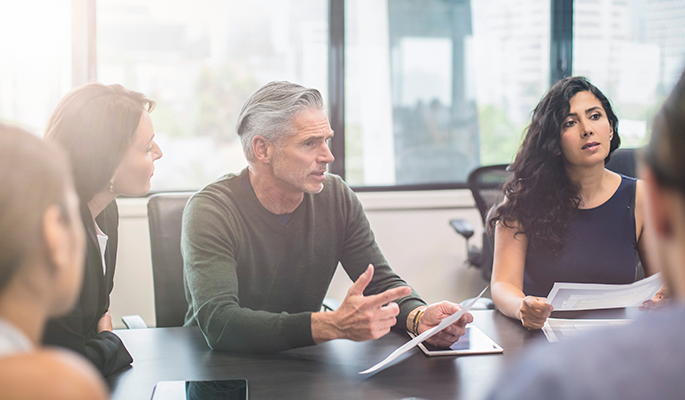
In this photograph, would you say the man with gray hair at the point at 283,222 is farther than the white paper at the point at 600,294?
Yes

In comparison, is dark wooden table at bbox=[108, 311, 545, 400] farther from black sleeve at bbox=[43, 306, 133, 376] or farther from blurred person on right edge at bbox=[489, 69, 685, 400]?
blurred person on right edge at bbox=[489, 69, 685, 400]

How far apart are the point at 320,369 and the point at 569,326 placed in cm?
60

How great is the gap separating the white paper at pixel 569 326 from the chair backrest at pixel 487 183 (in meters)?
1.06

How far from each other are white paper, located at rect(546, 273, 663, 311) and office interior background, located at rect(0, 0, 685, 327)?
1.91 m

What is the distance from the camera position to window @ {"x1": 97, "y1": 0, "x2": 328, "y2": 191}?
9.59ft

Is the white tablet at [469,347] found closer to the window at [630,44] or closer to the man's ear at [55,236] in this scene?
the man's ear at [55,236]

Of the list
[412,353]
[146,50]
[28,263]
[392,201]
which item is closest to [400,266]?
[392,201]

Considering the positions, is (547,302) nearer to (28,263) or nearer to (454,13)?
(28,263)

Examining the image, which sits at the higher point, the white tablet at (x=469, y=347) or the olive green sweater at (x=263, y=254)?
the olive green sweater at (x=263, y=254)

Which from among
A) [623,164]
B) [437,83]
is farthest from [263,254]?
[437,83]

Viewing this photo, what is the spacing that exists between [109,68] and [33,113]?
453 millimetres

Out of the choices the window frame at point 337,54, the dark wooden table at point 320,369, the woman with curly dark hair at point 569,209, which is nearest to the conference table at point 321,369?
the dark wooden table at point 320,369

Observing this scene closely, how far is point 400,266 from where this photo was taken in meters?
3.21

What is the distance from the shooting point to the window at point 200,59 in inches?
115
